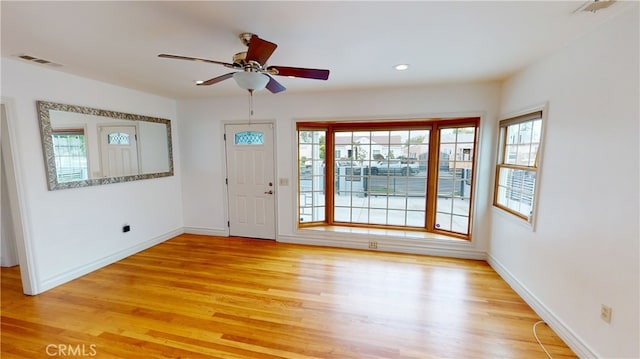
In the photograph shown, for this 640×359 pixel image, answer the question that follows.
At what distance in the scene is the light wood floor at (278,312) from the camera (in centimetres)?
203

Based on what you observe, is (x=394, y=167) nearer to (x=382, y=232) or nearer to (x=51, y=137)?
(x=382, y=232)

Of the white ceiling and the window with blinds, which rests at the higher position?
the white ceiling

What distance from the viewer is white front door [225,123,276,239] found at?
14.3ft

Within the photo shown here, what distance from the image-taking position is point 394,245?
13.0 feet

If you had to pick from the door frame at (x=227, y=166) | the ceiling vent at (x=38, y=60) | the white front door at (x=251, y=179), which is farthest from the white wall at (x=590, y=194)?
the ceiling vent at (x=38, y=60)

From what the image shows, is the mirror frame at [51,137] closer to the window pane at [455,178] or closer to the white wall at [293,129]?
the white wall at [293,129]

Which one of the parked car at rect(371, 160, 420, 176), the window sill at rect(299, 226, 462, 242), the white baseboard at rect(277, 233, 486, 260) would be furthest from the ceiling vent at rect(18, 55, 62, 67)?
the parked car at rect(371, 160, 420, 176)

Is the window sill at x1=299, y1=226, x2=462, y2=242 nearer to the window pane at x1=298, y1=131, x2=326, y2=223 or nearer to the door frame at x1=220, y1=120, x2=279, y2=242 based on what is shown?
the window pane at x1=298, y1=131, x2=326, y2=223

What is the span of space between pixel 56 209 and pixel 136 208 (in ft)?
3.35

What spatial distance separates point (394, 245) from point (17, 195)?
4.39 m

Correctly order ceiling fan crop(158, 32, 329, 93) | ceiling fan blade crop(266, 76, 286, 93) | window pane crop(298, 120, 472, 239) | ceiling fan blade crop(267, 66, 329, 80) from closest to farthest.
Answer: ceiling fan crop(158, 32, 329, 93)
ceiling fan blade crop(267, 66, 329, 80)
ceiling fan blade crop(266, 76, 286, 93)
window pane crop(298, 120, 472, 239)

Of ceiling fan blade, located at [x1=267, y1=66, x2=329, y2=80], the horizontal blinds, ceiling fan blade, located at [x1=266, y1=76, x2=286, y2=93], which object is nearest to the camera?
ceiling fan blade, located at [x1=267, y1=66, x2=329, y2=80]

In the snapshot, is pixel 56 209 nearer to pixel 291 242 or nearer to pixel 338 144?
pixel 291 242

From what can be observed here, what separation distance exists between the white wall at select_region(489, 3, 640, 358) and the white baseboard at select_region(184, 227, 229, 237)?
14.0 feet
